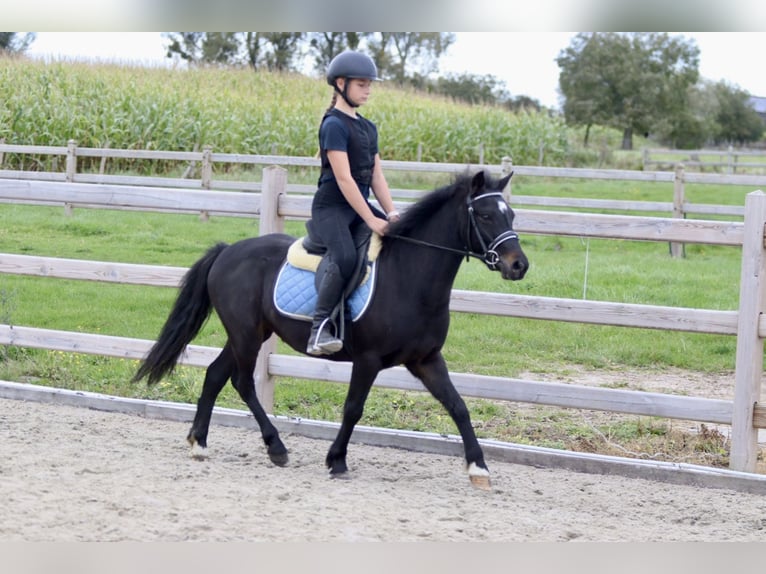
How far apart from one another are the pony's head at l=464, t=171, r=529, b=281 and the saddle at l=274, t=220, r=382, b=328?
555 mm

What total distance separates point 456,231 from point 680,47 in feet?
155

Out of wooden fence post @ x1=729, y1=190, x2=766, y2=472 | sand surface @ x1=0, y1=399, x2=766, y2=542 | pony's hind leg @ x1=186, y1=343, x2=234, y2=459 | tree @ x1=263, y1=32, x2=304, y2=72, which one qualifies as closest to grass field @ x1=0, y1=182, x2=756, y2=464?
wooden fence post @ x1=729, y1=190, x2=766, y2=472

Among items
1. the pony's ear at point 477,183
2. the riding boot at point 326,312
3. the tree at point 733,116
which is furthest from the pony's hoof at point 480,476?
the tree at point 733,116

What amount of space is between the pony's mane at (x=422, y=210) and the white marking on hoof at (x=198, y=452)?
166cm

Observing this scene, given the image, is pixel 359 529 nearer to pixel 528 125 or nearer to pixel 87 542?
pixel 87 542

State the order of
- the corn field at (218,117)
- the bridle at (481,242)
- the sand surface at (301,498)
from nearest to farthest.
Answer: the sand surface at (301,498) < the bridle at (481,242) < the corn field at (218,117)

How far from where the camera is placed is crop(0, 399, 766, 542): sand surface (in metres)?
3.89

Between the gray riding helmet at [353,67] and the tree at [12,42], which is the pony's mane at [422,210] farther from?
the tree at [12,42]

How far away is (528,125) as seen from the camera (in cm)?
2811

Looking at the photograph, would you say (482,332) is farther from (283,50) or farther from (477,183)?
(283,50)

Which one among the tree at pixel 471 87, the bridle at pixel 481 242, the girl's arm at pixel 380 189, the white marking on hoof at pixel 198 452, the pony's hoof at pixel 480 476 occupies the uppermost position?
the tree at pixel 471 87

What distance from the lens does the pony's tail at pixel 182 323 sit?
5.49m

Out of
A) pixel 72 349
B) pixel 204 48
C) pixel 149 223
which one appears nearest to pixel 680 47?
pixel 204 48

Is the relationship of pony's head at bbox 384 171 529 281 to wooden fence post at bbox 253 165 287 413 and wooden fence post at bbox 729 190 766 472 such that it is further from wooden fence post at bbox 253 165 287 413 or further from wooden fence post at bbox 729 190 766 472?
wooden fence post at bbox 729 190 766 472
